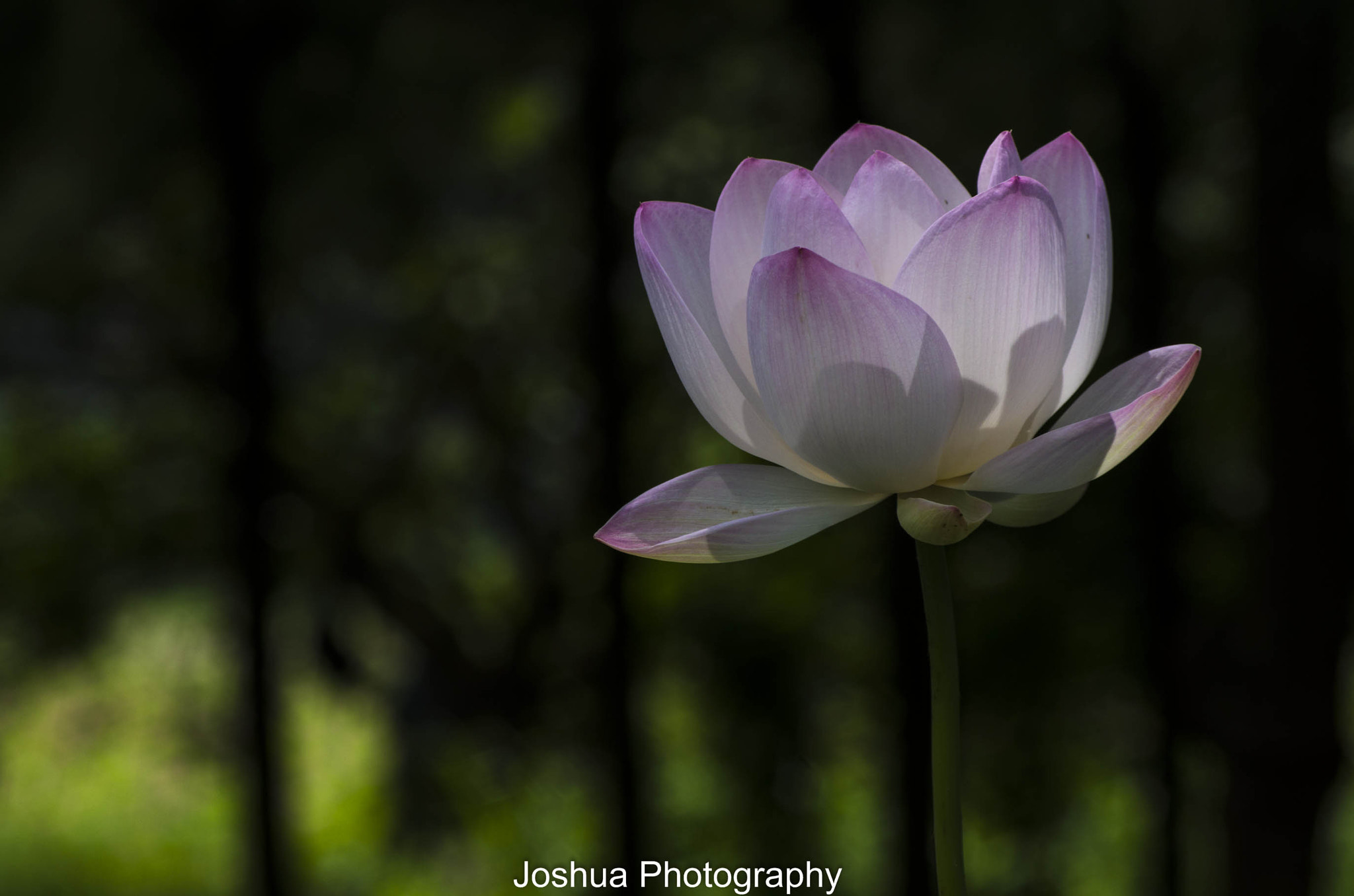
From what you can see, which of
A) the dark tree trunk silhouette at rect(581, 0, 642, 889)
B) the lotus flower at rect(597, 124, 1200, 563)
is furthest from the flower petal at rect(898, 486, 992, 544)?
the dark tree trunk silhouette at rect(581, 0, 642, 889)

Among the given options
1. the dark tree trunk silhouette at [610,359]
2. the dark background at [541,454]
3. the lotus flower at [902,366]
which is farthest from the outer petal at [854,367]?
the dark tree trunk silhouette at [610,359]

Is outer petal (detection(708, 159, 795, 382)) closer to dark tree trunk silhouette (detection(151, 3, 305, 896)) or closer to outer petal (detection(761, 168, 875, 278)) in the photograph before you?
outer petal (detection(761, 168, 875, 278))

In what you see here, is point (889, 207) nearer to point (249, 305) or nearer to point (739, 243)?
point (739, 243)

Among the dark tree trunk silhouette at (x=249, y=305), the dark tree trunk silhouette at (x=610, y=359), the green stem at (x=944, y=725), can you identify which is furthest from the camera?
the dark tree trunk silhouette at (x=610, y=359)

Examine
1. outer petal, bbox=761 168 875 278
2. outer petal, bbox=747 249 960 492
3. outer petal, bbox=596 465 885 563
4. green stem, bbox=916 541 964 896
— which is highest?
outer petal, bbox=761 168 875 278

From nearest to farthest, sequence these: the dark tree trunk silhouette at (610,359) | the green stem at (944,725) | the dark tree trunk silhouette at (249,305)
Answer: the green stem at (944,725) < the dark tree trunk silhouette at (249,305) < the dark tree trunk silhouette at (610,359)

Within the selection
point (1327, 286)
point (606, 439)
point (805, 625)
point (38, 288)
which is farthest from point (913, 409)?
point (38, 288)

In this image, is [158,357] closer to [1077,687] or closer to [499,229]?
[499,229]

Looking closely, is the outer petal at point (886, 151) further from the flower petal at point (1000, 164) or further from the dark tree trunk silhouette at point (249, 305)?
the dark tree trunk silhouette at point (249, 305)
